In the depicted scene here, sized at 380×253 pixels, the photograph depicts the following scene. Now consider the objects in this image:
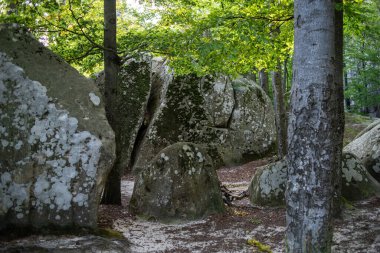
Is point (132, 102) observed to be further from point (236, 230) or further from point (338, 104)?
point (338, 104)

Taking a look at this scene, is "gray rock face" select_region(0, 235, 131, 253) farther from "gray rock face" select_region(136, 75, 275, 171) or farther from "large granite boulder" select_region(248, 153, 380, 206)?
"gray rock face" select_region(136, 75, 275, 171)

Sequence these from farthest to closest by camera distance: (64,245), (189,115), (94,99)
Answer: (189,115) → (94,99) → (64,245)

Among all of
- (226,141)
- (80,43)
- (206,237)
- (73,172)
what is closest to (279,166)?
(206,237)

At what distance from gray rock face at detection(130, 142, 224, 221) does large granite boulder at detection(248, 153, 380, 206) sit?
109 centimetres

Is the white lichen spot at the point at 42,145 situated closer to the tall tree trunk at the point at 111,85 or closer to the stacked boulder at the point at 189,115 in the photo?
the tall tree trunk at the point at 111,85

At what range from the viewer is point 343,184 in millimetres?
7574

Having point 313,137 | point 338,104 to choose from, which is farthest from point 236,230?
point 313,137

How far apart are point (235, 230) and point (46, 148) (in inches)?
126

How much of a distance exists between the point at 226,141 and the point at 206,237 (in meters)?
9.05

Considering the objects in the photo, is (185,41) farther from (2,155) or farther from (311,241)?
(311,241)

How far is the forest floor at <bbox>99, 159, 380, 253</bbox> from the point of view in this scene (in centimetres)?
523

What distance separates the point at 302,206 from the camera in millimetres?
3490

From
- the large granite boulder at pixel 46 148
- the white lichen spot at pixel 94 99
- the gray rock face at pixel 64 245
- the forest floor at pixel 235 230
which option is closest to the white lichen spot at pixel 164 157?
the forest floor at pixel 235 230

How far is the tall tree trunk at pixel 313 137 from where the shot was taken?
3.46 metres
